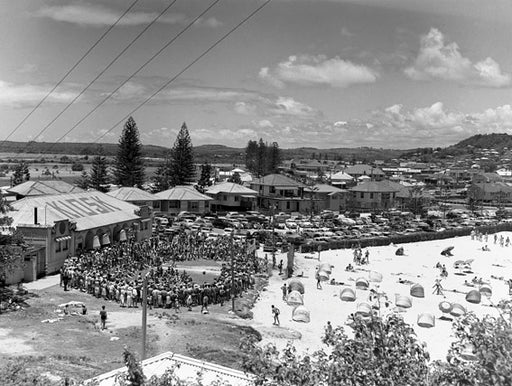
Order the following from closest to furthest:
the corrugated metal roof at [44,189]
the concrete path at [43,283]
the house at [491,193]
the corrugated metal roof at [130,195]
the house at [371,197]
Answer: the concrete path at [43,283] → the corrugated metal roof at [44,189] → the corrugated metal roof at [130,195] → the house at [371,197] → the house at [491,193]

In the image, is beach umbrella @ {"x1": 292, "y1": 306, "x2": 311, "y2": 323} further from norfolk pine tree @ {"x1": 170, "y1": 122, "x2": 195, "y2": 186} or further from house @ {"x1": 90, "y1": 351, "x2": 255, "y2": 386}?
norfolk pine tree @ {"x1": 170, "y1": 122, "x2": 195, "y2": 186}

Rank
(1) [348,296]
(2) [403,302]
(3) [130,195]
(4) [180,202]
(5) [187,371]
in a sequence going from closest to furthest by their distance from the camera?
(5) [187,371] → (2) [403,302] → (1) [348,296] → (3) [130,195] → (4) [180,202]

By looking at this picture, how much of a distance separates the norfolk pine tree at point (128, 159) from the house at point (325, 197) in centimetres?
2599

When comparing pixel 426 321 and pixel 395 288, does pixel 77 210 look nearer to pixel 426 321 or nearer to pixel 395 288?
pixel 395 288

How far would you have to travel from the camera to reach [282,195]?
79938 mm

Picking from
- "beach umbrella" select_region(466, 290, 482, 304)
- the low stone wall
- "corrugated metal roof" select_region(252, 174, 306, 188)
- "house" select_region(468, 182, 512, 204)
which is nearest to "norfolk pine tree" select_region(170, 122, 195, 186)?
"corrugated metal roof" select_region(252, 174, 306, 188)

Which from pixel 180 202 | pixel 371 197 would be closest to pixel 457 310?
pixel 180 202

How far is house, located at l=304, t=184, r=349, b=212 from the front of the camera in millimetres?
81975

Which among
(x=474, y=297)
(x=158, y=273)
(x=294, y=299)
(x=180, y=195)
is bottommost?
(x=474, y=297)

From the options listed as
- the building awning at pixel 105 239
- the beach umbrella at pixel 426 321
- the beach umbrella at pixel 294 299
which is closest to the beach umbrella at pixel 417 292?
the beach umbrella at pixel 426 321

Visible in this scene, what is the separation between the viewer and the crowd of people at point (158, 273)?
26438 millimetres

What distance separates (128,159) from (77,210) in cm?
4842

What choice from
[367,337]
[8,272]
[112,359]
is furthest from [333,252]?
[367,337]

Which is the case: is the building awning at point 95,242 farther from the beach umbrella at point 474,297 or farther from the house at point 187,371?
the house at point 187,371
